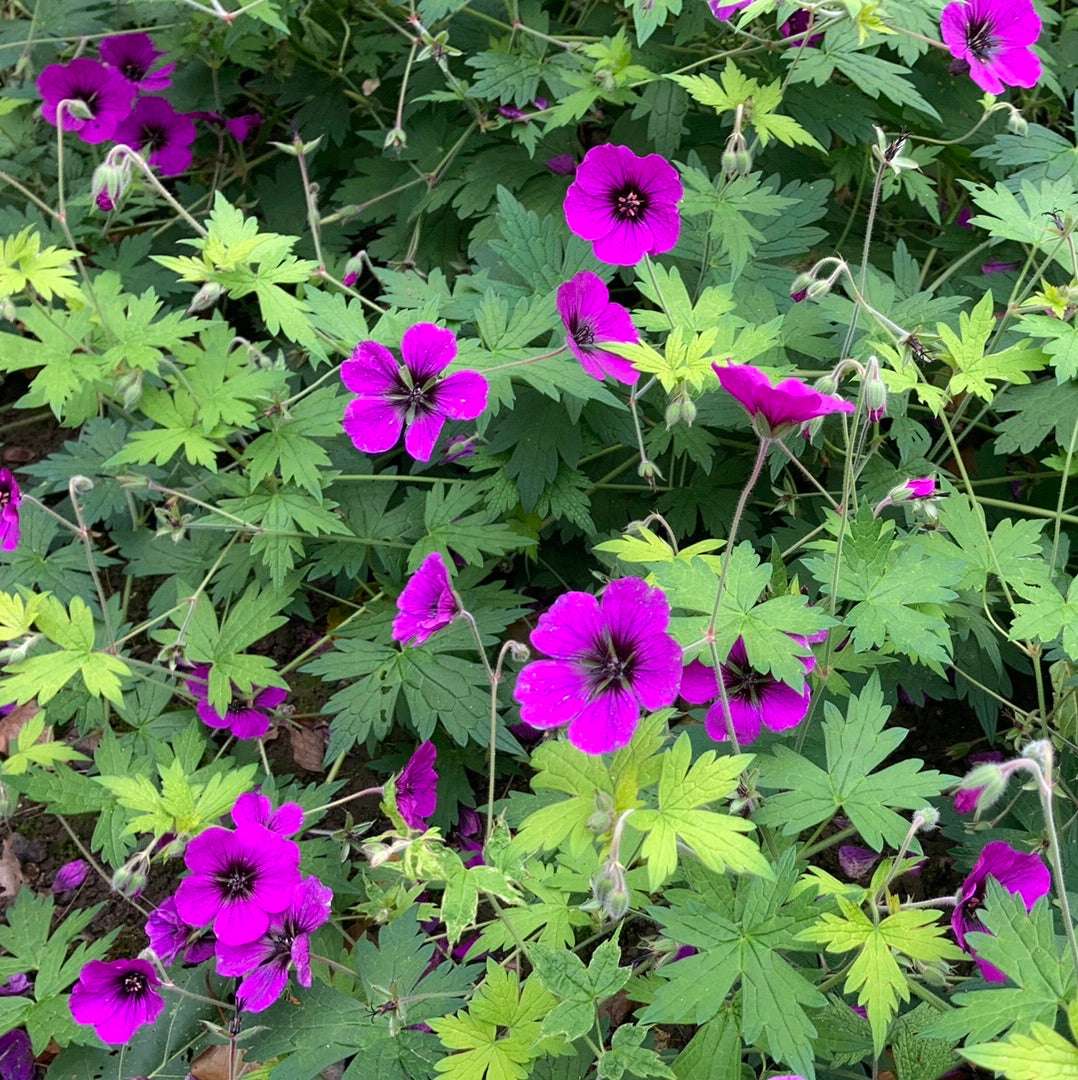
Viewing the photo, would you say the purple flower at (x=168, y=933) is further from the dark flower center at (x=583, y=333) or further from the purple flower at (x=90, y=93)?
the purple flower at (x=90, y=93)

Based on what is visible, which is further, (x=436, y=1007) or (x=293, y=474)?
(x=293, y=474)

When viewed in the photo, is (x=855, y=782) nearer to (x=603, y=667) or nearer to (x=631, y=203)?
(x=603, y=667)

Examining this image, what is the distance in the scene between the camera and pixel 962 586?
1838 millimetres

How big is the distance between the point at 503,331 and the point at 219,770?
38.9 inches

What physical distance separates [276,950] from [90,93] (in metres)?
2.32

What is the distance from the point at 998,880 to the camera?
1554 millimetres

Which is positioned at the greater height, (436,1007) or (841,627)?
(841,627)

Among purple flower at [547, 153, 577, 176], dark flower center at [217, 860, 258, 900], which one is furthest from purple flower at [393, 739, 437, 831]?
purple flower at [547, 153, 577, 176]

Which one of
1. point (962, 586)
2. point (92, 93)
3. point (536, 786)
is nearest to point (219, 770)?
point (536, 786)

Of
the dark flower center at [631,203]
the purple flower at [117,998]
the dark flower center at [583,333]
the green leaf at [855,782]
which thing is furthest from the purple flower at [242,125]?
the green leaf at [855,782]

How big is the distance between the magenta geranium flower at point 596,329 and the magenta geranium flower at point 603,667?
635 millimetres

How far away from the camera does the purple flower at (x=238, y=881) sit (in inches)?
64.6

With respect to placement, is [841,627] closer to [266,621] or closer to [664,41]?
[266,621]

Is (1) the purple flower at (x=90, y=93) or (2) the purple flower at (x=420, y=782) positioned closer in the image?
(2) the purple flower at (x=420, y=782)
